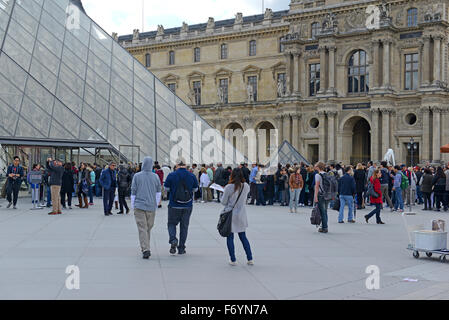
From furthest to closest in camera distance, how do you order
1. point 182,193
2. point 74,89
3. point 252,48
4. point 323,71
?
1. point 252,48
2. point 323,71
3. point 74,89
4. point 182,193

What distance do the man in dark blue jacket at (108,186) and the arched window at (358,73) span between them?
33702mm

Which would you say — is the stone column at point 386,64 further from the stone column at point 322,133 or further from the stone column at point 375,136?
the stone column at point 322,133

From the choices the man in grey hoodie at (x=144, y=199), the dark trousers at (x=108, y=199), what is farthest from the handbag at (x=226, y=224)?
the dark trousers at (x=108, y=199)

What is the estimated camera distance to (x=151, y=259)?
9617 millimetres

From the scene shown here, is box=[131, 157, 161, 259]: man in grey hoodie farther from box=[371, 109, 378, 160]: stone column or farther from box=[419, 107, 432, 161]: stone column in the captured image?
box=[371, 109, 378, 160]: stone column

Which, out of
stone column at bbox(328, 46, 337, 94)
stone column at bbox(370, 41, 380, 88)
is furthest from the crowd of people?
stone column at bbox(328, 46, 337, 94)

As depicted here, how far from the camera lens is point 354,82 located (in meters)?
48.6

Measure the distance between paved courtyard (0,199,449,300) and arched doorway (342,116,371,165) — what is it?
34253 mm

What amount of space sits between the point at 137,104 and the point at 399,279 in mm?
19479

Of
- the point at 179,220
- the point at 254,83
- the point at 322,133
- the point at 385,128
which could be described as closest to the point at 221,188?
the point at 179,220

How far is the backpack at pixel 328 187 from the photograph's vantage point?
1390 centimetres

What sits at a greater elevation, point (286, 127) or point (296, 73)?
point (296, 73)

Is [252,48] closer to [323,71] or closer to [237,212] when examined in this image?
[323,71]

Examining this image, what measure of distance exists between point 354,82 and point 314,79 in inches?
143
